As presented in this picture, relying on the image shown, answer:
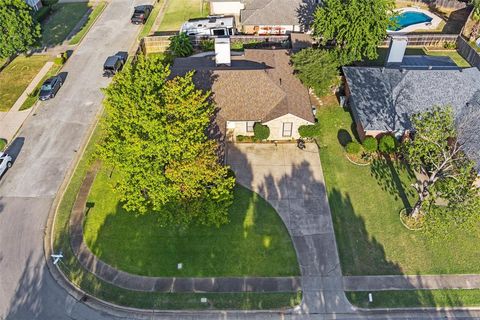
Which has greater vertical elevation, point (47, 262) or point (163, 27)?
point (163, 27)

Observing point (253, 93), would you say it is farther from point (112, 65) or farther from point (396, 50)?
point (112, 65)

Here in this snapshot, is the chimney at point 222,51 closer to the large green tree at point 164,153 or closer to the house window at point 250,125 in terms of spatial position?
the house window at point 250,125

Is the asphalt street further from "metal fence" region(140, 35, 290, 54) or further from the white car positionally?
"metal fence" region(140, 35, 290, 54)

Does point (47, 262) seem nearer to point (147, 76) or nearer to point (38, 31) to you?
point (147, 76)

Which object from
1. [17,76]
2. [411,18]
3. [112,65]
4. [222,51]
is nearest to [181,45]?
[112,65]

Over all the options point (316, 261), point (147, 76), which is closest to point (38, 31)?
point (147, 76)

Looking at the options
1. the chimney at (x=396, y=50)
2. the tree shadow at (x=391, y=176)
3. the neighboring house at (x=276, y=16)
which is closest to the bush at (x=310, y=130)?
the tree shadow at (x=391, y=176)
